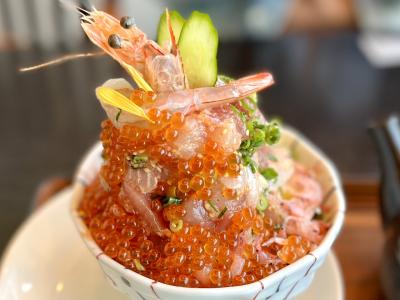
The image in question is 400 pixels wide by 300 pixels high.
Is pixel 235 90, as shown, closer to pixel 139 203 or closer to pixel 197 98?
pixel 197 98

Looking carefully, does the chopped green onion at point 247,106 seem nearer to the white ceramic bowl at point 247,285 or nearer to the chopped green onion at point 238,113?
the chopped green onion at point 238,113

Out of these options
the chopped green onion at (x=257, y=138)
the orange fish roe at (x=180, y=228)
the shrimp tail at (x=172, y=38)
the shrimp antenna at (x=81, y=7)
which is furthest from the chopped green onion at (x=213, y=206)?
the shrimp antenna at (x=81, y=7)

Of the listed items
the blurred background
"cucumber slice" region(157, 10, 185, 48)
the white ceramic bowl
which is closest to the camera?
the white ceramic bowl

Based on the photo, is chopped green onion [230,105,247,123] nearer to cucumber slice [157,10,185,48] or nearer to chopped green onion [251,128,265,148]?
chopped green onion [251,128,265,148]

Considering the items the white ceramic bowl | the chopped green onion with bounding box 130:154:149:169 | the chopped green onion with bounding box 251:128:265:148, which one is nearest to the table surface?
the white ceramic bowl

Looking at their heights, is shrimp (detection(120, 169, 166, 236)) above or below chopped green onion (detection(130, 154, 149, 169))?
below

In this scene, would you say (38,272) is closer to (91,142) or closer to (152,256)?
(152,256)

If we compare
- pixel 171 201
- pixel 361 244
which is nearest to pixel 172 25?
pixel 171 201
